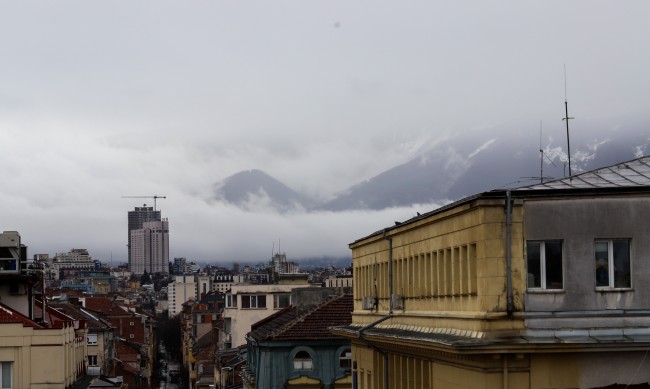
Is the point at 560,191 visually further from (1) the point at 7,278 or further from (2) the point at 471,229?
(1) the point at 7,278

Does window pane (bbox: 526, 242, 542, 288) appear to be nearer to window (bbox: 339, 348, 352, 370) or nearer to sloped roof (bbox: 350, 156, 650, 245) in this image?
sloped roof (bbox: 350, 156, 650, 245)

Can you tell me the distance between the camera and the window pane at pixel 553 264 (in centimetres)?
3000

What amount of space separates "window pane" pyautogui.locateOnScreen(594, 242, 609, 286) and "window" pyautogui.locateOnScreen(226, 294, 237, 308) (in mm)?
80762

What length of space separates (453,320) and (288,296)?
72.0m

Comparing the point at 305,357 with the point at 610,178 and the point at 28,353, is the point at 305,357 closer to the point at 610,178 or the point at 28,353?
the point at 28,353

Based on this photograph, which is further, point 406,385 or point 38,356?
point 38,356

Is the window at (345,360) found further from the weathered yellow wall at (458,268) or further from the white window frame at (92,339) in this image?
the white window frame at (92,339)

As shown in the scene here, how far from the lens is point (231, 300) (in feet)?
368

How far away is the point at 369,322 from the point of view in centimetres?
5066

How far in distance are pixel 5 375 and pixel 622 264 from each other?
1303 inches

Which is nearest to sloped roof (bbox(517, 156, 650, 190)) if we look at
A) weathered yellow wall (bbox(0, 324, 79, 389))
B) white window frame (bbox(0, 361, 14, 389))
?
weathered yellow wall (bbox(0, 324, 79, 389))

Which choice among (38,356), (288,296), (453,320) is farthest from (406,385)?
(288,296)

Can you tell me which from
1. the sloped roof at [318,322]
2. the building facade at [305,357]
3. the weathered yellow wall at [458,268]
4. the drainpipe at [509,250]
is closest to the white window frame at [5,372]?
the building facade at [305,357]

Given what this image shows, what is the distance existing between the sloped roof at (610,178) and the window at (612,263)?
134 centimetres
